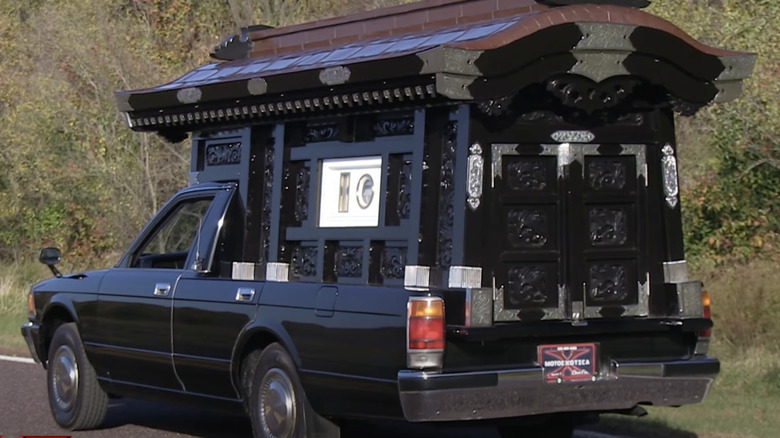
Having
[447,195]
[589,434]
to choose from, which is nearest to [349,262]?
[447,195]

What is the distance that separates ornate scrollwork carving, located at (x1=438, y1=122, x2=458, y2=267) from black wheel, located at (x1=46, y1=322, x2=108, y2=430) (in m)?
3.84

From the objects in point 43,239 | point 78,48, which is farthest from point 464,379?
point 43,239

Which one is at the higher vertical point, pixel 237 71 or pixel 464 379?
pixel 237 71

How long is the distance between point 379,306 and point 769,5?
33.3 feet

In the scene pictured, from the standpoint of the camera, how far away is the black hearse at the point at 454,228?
8.03 m

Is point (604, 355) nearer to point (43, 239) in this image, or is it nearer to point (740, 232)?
point (740, 232)

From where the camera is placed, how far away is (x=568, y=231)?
8.48m

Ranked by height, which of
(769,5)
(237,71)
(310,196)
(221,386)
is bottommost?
(221,386)

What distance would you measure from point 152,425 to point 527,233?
13.9 feet

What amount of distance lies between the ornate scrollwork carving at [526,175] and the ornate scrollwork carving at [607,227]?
396mm

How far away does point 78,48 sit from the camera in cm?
2425

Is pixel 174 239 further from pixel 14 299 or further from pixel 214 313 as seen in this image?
pixel 14 299

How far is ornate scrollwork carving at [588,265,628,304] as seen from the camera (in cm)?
855

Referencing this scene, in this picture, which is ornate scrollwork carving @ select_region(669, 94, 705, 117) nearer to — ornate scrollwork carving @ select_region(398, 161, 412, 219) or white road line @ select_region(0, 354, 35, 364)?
ornate scrollwork carving @ select_region(398, 161, 412, 219)
